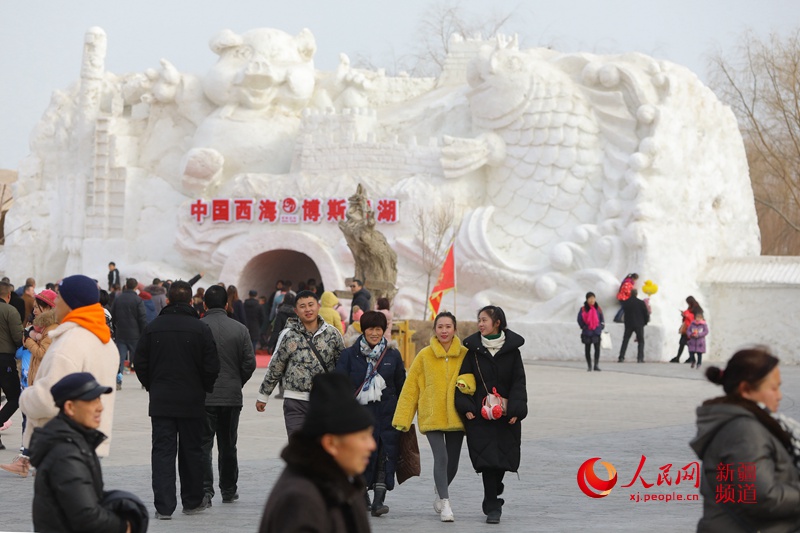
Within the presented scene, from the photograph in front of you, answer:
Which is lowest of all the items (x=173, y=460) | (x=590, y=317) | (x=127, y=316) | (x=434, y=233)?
(x=173, y=460)

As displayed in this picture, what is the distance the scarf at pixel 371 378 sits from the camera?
Answer: 8.73 meters

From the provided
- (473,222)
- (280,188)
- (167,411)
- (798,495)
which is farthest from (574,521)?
(280,188)

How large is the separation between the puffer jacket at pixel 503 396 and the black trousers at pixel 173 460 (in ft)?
5.80

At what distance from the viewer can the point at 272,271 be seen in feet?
99.3

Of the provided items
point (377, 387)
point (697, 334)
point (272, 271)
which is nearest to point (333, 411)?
point (377, 387)

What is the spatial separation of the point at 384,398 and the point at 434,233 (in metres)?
17.7

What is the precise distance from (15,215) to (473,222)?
12304 mm

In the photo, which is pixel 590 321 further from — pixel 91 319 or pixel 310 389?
pixel 91 319

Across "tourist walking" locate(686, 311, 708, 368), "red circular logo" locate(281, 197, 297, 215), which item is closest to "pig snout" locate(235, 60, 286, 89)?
"red circular logo" locate(281, 197, 297, 215)

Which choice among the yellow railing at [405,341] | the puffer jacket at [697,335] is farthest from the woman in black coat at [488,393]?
the puffer jacket at [697,335]

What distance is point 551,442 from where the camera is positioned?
12.3 metres

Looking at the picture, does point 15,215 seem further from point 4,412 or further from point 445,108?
point 4,412

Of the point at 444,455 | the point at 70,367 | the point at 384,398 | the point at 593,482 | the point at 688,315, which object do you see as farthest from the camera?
the point at 688,315

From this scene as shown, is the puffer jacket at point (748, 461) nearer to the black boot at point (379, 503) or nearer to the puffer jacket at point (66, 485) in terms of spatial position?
the puffer jacket at point (66, 485)
